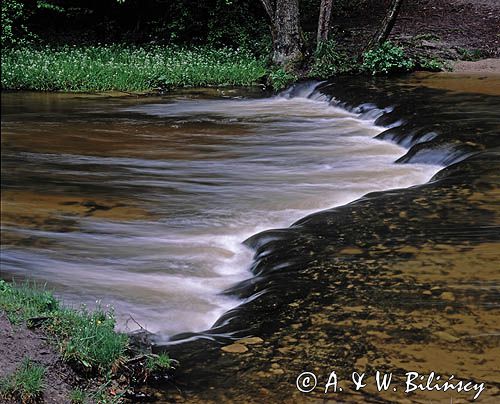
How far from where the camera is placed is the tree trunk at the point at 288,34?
17484mm

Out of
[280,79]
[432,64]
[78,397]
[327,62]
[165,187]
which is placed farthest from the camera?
[327,62]

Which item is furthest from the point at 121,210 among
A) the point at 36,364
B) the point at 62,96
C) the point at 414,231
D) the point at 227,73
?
the point at 227,73

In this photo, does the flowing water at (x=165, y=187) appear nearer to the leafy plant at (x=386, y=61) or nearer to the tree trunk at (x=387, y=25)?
the leafy plant at (x=386, y=61)

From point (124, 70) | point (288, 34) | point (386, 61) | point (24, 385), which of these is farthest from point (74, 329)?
point (288, 34)

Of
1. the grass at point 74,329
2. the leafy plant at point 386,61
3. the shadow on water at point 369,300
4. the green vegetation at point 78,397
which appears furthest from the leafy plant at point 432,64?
the green vegetation at point 78,397

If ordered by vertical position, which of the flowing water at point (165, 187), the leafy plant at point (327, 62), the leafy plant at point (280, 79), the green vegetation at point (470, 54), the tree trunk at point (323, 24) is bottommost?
the flowing water at point (165, 187)

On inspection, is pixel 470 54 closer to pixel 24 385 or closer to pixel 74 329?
pixel 74 329

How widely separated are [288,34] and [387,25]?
2.33 metres

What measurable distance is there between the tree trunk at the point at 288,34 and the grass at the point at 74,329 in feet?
45.1

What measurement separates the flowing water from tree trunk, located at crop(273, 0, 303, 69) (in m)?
2.92

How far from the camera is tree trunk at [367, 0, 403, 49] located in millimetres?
16672

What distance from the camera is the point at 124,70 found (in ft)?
57.3

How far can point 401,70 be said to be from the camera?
→ 17.0 metres

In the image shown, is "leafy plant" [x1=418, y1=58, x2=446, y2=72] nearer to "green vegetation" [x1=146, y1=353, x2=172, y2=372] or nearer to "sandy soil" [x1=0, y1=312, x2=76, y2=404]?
"green vegetation" [x1=146, y1=353, x2=172, y2=372]
